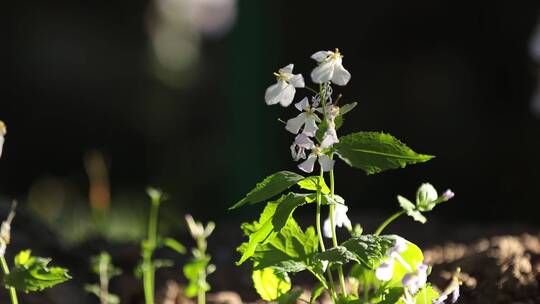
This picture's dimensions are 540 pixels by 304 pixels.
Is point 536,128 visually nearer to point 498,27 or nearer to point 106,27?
point 498,27

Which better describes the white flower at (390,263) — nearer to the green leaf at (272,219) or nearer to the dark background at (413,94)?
the green leaf at (272,219)

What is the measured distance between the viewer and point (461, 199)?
4.15m

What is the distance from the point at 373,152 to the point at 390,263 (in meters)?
0.19

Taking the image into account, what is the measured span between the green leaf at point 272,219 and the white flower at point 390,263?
0.57 ft

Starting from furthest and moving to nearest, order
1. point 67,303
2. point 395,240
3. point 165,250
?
1. point 165,250
2. point 67,303
3. point 395,240

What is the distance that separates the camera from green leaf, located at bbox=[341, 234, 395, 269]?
60.7 inches

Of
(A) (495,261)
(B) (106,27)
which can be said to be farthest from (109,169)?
(A) (495,261)

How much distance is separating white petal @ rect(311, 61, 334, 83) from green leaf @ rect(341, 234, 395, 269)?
287 millimetres

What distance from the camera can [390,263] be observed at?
1.47 metres

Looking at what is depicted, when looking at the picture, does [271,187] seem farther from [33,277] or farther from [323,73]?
[33,277]

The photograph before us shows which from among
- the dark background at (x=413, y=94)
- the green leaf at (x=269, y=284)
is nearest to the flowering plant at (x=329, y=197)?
the green leaf at (x=269, y=284)

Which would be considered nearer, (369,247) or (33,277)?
(369,247)

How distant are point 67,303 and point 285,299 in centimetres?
120

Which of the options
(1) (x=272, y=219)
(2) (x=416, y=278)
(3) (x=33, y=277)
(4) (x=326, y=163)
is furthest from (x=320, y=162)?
(3) (x=33, y=277)
